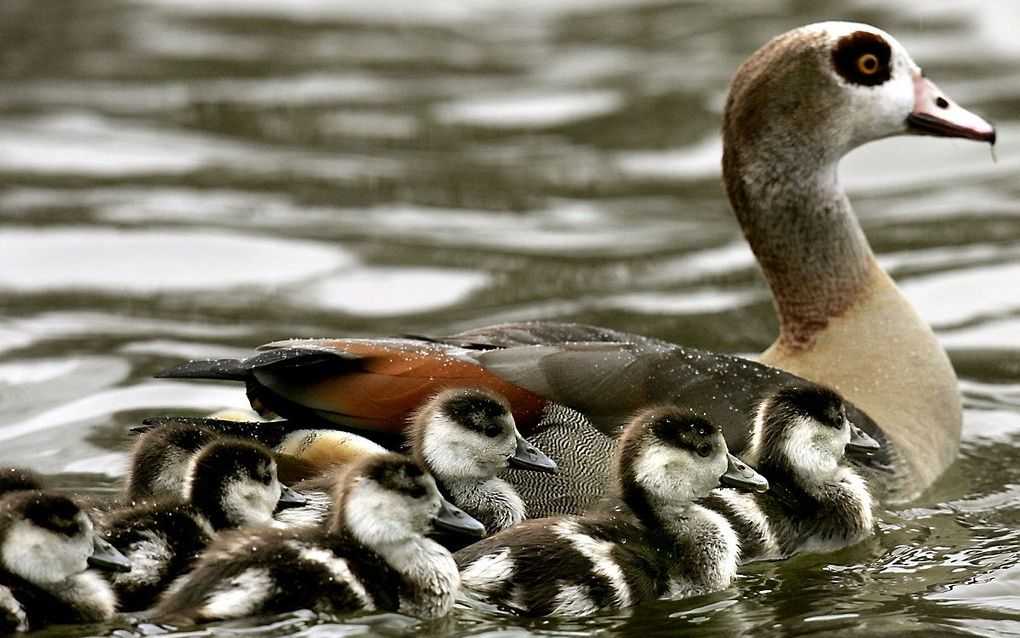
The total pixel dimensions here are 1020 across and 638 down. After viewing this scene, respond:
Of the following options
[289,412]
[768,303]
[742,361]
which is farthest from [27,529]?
[768,303]

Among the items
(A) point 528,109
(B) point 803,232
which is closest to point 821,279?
(B) point 803,232

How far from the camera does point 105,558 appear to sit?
209 inches

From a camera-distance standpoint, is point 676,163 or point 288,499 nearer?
point 288,499

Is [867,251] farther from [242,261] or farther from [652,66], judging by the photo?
[652,66]

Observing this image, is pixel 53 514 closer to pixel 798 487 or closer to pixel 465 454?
pixel 465 454

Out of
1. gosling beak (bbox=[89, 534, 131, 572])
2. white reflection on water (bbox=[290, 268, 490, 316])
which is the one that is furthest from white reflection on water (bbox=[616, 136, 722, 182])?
gosling beak (bbox=[89, 534, 131, 572])

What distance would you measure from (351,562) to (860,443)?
6.43ft

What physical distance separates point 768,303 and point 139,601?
5190 mm

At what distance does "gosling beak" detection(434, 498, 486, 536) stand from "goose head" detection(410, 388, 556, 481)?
200 millimetres

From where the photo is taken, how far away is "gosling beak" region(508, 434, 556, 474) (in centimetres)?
604

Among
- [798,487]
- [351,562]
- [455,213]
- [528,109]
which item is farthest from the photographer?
[528,109]

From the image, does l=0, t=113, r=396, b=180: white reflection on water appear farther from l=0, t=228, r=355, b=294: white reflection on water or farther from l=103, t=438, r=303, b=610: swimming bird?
l=103, t=438, r=303, b=610: swimming bird

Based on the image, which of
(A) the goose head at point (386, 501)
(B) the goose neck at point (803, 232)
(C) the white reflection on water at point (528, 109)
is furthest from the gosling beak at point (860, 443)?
(C) the white reflection on water at point (528, 109)

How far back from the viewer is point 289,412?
20.5ft
